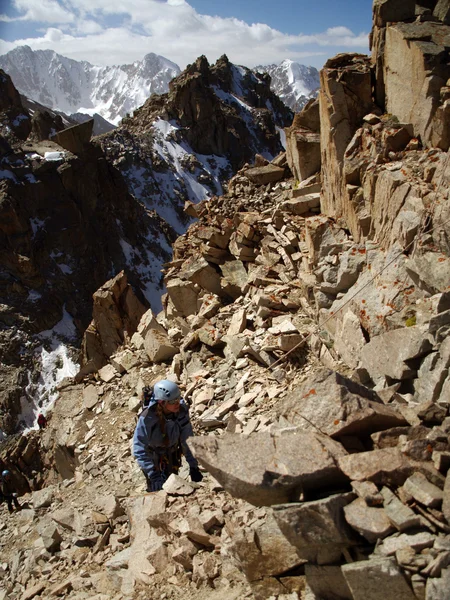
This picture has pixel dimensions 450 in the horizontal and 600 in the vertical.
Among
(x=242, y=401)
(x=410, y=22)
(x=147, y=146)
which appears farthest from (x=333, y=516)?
(x=147, y=146)

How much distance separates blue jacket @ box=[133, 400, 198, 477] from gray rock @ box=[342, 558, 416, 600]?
11.0 ft

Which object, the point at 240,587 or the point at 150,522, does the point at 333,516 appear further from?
the point at 150,522

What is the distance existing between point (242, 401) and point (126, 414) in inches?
169

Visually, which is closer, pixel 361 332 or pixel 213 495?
pixel 213 495

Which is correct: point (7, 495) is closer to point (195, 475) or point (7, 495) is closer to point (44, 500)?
point (44, 500)

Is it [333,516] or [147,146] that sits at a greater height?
[147,146]

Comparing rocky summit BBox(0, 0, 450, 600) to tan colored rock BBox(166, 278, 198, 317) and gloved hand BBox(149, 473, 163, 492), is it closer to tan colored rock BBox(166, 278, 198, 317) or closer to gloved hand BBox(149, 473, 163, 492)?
tan colored rock BBox(166, 278, 198, 317)

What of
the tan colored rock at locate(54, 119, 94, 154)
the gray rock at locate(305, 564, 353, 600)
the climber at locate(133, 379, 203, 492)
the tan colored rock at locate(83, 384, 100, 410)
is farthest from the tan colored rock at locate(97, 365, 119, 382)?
the tan colored rock at locate(54, 119, 94, 154)

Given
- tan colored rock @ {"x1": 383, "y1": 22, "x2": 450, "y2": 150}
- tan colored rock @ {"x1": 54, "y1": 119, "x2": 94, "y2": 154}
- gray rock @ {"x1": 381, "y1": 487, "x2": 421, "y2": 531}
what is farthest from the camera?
tan colored rock @ {"x1": 54, "y1": 119, "x2": 94, "y2": 154}

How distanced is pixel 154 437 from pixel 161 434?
0.11m

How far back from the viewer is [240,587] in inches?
166

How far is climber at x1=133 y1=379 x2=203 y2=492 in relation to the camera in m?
6.11

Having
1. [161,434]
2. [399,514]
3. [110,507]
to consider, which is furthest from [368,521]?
[110,507]

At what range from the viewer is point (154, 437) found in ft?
20.7
